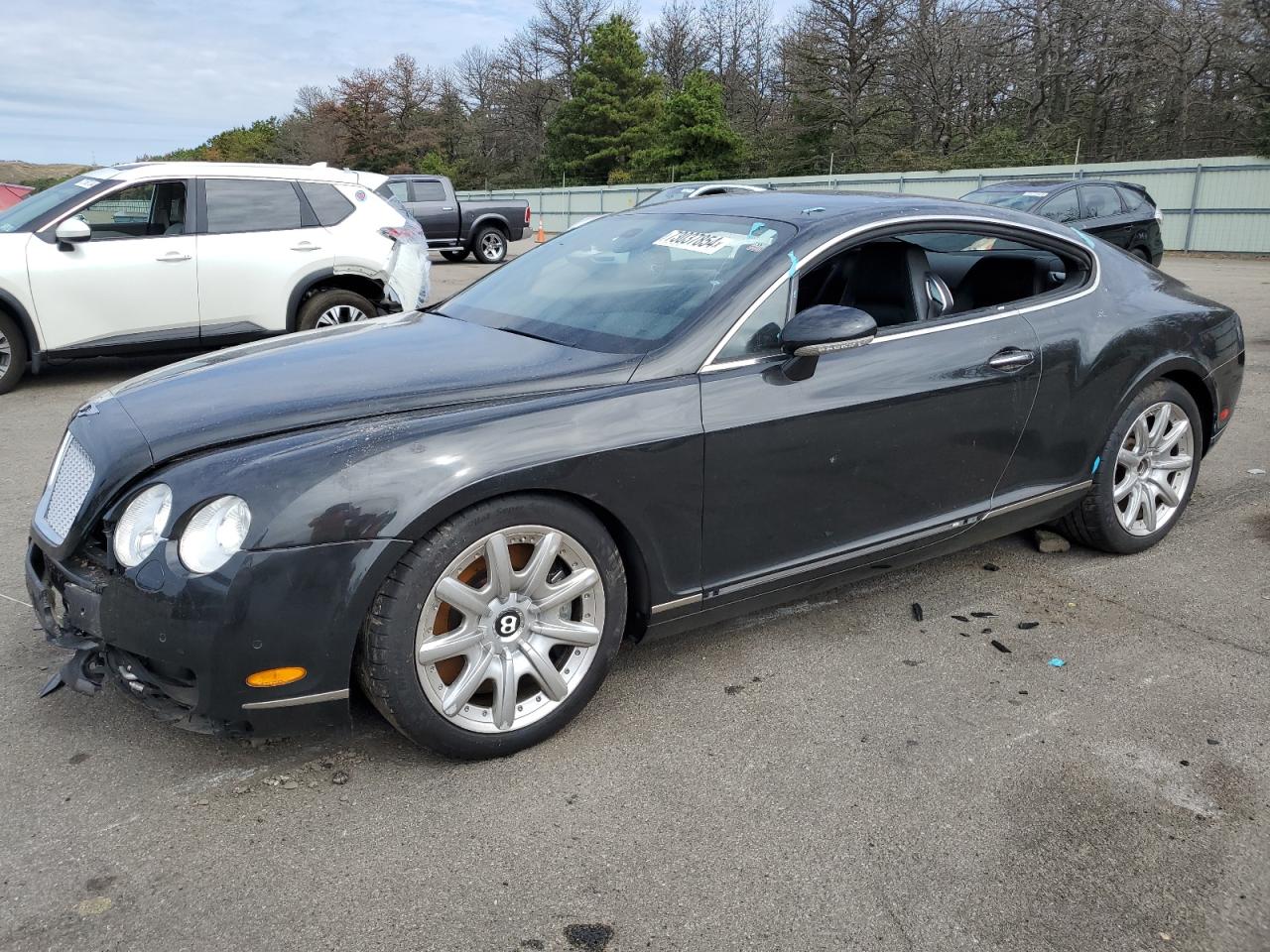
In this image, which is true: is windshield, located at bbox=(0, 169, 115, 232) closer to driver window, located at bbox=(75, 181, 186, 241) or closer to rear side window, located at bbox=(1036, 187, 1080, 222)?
driver window, located at bbox=(75, 181, 186, 241)

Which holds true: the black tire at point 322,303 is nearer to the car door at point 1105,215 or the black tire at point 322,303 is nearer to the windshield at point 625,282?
the windshield at point 625,282

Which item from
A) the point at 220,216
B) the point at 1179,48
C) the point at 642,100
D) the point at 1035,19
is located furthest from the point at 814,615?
the point at 642,100

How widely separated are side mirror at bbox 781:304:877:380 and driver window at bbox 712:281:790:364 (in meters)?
0.04

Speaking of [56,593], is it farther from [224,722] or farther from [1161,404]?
[1161,404]

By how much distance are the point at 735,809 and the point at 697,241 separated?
1.97 meters

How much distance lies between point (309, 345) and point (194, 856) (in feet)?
5.61

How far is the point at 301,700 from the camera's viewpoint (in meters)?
2.53

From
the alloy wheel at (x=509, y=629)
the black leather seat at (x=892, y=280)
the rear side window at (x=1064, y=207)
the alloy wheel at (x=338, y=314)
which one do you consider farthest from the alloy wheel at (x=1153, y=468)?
the rear side window at (x=1064, y=207)

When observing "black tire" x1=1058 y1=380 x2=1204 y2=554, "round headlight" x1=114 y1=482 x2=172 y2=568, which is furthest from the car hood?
"black tire" x1=1058 y1=380 x2=1204 y2=554

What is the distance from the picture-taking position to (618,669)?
342 cm

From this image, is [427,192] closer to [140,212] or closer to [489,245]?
[489,245]

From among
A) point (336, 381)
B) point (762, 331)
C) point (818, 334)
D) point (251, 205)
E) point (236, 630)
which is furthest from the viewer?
point (251, 205)

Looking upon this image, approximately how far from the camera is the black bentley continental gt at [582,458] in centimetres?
249

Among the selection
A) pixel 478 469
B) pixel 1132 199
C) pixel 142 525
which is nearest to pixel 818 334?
pixel 478 469
